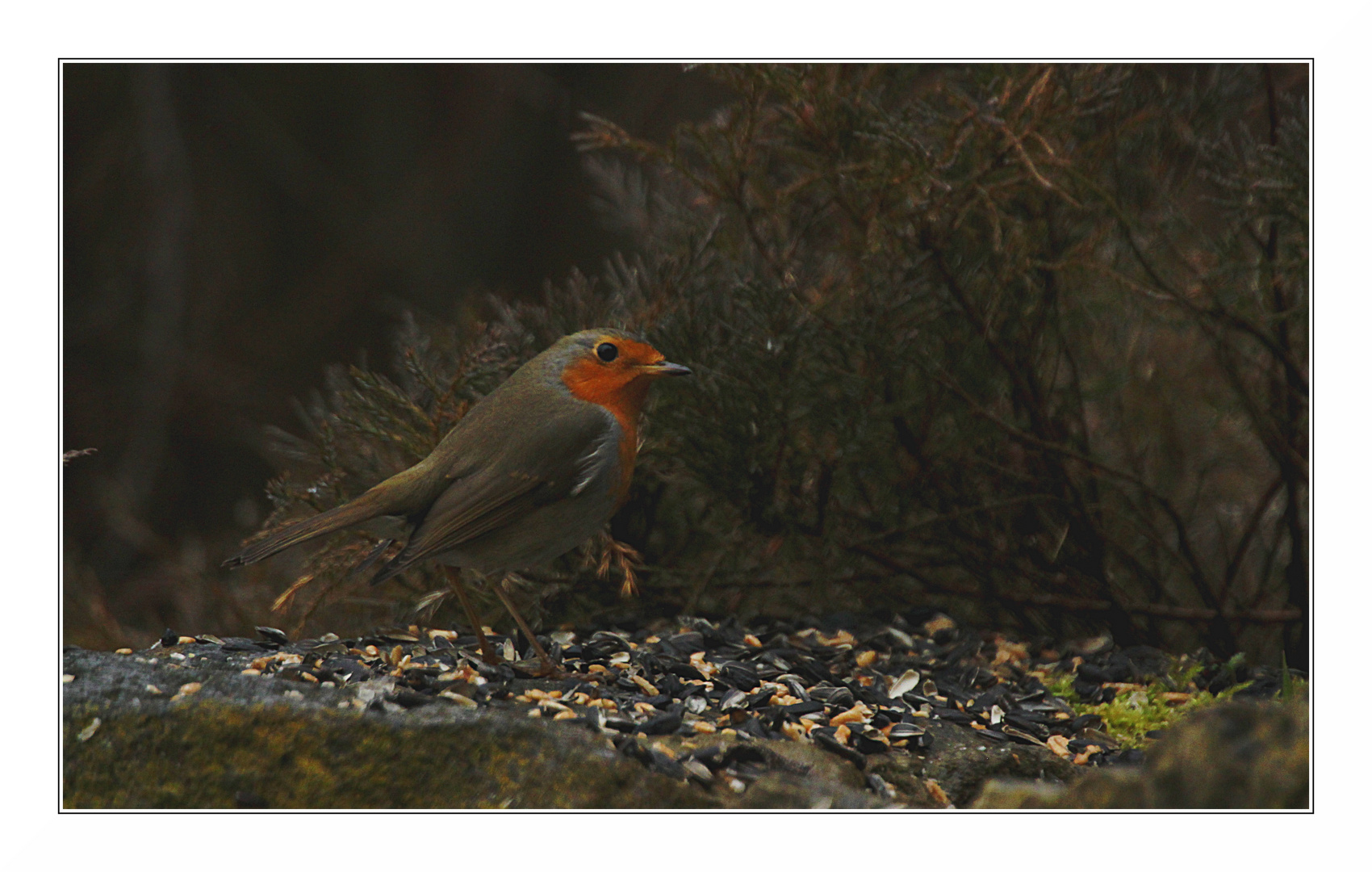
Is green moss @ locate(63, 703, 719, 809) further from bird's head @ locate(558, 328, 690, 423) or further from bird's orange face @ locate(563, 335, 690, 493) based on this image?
bird's head @ locate(558, 328, 690, 423)

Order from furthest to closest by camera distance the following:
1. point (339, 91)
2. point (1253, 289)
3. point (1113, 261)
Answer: point (339, 91)
point (1113, 261)
point (1253, 289)

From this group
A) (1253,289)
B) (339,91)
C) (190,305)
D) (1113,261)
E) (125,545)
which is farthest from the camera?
(339,91)

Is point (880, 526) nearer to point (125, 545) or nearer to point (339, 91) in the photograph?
point (125, 545)

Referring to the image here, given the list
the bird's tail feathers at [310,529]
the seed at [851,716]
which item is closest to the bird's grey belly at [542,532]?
the bird's tail feathers at [310,529]

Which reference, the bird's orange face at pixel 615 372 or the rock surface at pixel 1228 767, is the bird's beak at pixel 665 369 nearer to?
the bird's orange face at pixel 615 372

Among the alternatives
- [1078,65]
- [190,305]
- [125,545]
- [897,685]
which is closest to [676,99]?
[190,305]

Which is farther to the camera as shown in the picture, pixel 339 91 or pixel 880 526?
pixel 339 91

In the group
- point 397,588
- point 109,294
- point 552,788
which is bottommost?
point 552,788

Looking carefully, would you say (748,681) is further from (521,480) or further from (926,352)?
(926,352)

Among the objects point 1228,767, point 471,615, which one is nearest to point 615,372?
point 471,615
